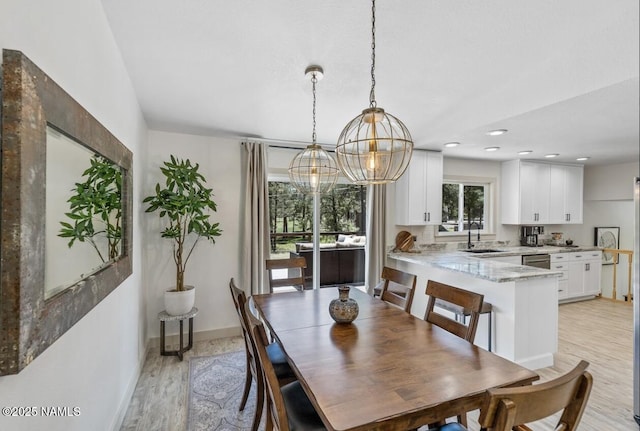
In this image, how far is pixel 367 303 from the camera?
8.45 ft

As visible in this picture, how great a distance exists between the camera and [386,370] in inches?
56.4

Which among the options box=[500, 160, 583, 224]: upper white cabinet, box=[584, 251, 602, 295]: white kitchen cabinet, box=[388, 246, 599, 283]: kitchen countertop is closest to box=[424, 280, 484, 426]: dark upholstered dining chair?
box=[388, 246, 599, 283]: kitchen countertop

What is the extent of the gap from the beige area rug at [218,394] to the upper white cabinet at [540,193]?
491 centimetres

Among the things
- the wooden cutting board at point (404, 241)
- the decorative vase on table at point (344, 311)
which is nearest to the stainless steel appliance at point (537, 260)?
the wooden cutting board at point (404, 241)

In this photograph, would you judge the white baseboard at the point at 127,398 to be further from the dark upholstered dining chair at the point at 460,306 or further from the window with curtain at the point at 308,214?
→ the dark upholstered dining chair at the point at 460,306

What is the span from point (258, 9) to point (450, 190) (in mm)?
4663

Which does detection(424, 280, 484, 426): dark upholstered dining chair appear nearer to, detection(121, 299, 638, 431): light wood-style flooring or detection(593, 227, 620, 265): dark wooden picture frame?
detection(121, 299, 638, 431): light wood-style flooring

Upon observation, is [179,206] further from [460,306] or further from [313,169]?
[460,306]

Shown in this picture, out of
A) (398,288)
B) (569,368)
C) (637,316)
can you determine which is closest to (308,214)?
(398,288)

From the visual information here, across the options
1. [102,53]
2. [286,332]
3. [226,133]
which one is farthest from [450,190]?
[102,53]

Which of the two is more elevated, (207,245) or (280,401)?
(207,245)

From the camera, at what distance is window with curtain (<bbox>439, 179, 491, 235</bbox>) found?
17.7 feet

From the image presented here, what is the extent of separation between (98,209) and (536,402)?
202 centimetres

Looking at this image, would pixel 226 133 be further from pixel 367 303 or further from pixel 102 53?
pixel 367 303
